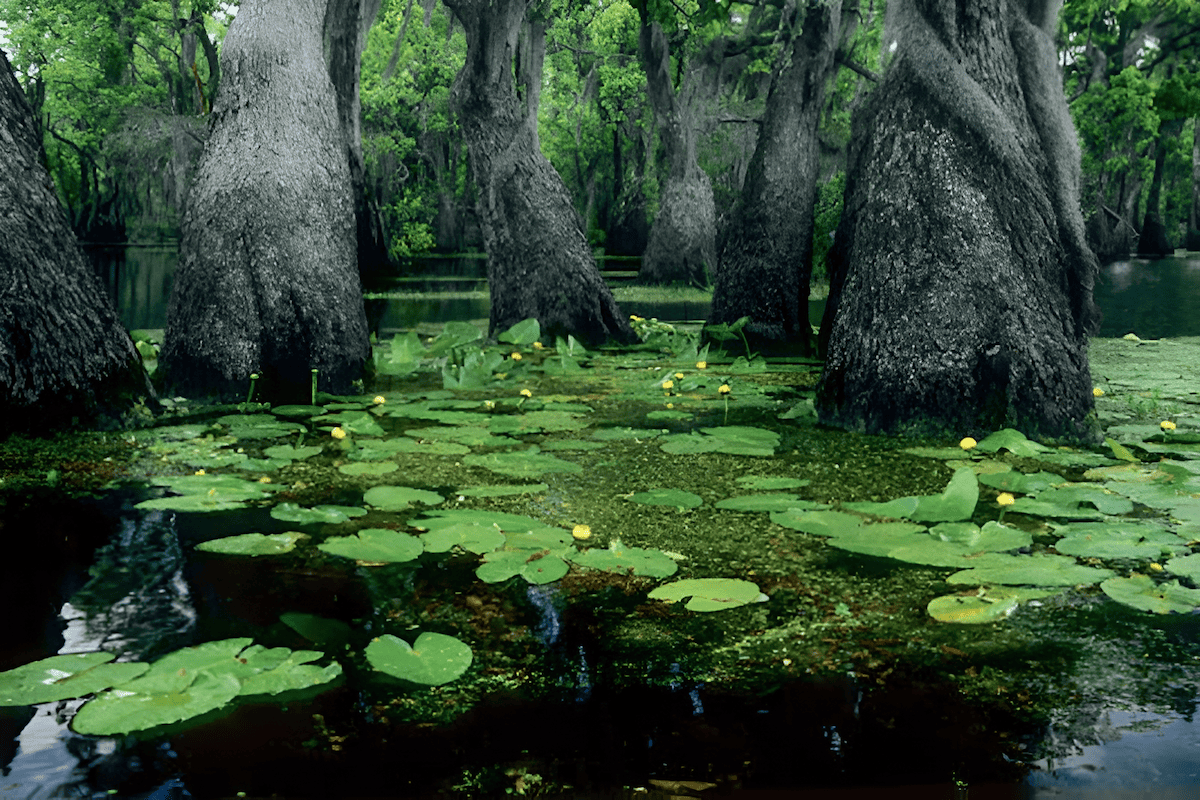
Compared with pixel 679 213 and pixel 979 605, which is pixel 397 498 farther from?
pixel 679 213

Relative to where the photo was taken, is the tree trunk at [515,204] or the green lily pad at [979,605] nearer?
the green lily pad at [979,605]

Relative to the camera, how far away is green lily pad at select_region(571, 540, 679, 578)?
3.29m

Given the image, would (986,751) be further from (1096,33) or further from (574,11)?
(1096,33)

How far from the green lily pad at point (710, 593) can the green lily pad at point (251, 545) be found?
49.2 inches

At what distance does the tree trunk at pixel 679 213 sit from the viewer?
66.1 feet

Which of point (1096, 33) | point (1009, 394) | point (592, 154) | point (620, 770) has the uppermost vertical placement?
point (1096, 33)

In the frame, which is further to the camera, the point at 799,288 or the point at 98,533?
the point at 799,288

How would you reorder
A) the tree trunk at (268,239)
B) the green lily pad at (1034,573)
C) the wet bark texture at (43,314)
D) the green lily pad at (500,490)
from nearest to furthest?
the green lily pad at (1034,573) → the green lily pad at (500,490) → the wet bark texture at (43,314) → the tree trunk at (268,239)

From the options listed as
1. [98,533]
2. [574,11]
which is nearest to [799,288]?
[98,533]

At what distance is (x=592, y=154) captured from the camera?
35.0 metres

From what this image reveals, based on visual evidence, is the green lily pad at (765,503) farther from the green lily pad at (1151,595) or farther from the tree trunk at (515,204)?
the tree trunk at (515,204)

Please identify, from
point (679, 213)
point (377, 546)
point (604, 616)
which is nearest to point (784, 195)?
point (377, 546)

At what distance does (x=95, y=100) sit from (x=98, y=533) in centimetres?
3337

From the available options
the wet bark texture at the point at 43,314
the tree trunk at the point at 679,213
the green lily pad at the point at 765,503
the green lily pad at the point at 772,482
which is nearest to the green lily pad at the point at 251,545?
the green lily pad at the point at 765,503
